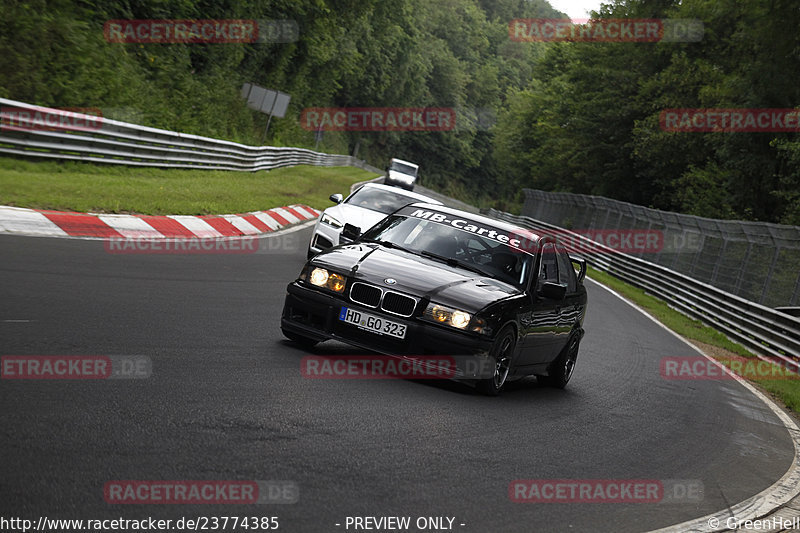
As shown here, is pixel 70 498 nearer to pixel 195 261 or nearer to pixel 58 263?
pixel 58 263

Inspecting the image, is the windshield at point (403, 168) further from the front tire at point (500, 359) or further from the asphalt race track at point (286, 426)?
the front tire at point (500, 359)

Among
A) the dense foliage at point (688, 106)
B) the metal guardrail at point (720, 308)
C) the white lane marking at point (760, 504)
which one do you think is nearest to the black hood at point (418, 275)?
the white lane marking at point (760, 504)

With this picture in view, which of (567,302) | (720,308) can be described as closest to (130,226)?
(567,302)

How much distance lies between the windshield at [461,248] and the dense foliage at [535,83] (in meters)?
13.9

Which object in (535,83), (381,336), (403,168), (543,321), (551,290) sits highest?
(535,83)

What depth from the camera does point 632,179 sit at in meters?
54.5

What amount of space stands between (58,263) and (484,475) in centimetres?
650

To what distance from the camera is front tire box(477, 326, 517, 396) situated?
787 centimetres

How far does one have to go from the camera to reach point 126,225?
14.6m

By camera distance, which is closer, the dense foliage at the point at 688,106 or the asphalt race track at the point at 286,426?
the asphalt race track at the point at 286,426

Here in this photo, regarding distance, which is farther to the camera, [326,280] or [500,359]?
[500,359]

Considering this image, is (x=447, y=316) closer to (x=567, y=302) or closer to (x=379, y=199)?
(x=567, y=302)

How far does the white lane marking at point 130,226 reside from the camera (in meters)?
14.2

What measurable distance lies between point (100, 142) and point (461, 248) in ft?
45.5
